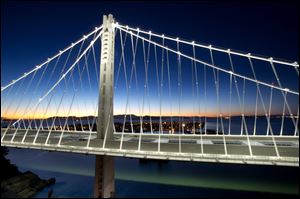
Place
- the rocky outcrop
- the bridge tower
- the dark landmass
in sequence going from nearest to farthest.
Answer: the bridge tower
the rocky outcrop
the dark landmass

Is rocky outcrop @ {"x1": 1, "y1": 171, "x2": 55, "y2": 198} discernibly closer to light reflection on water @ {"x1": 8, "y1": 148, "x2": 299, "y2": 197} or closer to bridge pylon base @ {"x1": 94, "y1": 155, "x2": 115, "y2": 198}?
light reflection on water @ {"x1": 8, "y1": 148, "x2": 299, "y2": 197}

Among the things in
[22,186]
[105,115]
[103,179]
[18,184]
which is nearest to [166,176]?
[22,186]

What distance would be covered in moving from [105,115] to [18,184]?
13.2 m

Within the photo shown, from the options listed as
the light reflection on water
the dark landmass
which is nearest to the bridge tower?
the dark landmass

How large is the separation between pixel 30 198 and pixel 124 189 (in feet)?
28.4

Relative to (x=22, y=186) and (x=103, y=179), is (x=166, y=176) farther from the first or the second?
(x=103, y=179)

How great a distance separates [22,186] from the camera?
22.9 metres

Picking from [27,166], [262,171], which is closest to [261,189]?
[262,171]

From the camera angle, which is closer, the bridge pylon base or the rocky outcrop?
the bridge pylon base

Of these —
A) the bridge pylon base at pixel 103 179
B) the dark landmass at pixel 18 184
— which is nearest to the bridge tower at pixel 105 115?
the bridge pylon base at pixel 103 179

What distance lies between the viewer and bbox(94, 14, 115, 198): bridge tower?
50.5ft

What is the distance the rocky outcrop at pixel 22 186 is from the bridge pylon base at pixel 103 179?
326 inches

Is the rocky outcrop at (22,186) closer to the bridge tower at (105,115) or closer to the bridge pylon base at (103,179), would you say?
the bridge pylon base at (103,179)

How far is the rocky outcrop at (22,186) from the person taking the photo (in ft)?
66.9
